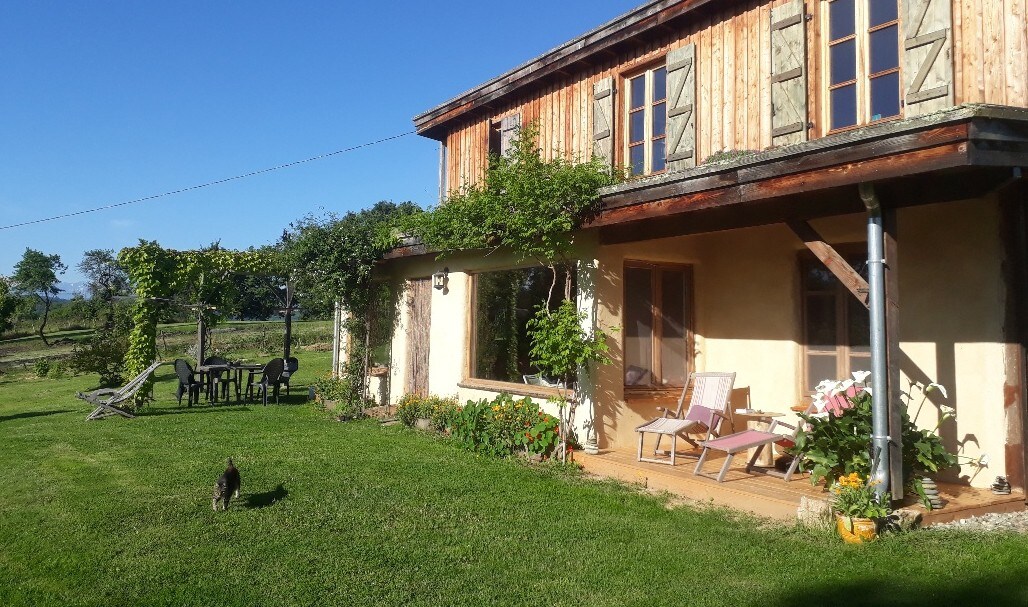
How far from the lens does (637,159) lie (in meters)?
8.95

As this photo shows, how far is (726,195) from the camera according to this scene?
18.2 ft

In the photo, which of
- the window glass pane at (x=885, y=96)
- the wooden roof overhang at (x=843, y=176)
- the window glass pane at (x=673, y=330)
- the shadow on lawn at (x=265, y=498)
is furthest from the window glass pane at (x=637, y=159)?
the shadow on lawn at (x=265, y=498)

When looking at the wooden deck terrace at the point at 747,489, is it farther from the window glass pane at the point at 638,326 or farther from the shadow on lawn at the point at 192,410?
the shadow on lawn at the point at 192,410

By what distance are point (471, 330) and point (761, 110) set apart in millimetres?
4622

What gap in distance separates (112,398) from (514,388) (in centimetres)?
726

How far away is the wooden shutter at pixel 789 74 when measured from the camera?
711 centimetres

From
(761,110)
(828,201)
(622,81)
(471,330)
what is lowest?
(471,330)

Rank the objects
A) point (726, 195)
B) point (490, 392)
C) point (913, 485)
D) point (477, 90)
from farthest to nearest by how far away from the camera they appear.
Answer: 1. point (477, 90)
2. point (490, 392)
3. point (726, 195)
4. point (913, 485)

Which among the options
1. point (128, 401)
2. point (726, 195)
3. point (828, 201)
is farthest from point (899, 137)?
point (128, 401)

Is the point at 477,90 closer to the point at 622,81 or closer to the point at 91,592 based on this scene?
the point at 622,81

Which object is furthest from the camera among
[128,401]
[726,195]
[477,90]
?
[128,401]

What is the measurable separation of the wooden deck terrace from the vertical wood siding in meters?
3.20

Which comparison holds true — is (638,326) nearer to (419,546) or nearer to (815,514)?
(815,514)

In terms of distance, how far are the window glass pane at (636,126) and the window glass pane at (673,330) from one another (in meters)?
1.89
